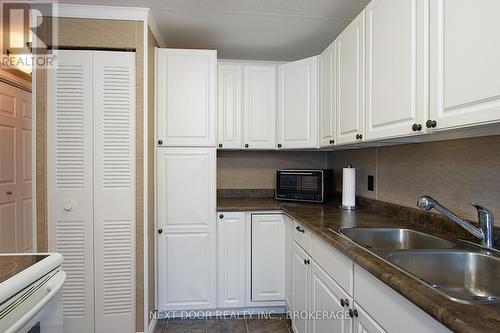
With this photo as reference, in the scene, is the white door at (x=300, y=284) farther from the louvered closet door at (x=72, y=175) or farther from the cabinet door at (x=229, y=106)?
the louvered closet door at (x=72, y=175)

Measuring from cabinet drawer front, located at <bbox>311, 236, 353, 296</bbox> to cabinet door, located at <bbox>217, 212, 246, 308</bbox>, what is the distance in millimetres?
835

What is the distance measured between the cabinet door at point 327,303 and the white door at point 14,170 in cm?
292

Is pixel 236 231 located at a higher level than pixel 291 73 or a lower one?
lower

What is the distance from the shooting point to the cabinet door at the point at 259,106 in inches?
99.1

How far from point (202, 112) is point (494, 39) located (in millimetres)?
1775

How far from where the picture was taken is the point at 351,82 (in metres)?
1.65

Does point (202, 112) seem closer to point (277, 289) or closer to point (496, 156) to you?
point (277, 289)

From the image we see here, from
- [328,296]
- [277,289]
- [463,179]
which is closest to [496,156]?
[463,179]

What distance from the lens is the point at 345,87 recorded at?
5.71ft

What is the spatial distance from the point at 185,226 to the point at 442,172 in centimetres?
178

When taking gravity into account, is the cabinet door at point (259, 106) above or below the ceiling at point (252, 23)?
below

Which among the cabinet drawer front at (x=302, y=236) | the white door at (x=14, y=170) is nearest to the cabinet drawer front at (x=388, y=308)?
the cabinet drawer front at (x=302, y=236)

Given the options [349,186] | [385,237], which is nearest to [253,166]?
[349,186]

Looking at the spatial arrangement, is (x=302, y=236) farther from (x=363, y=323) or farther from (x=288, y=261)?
(x=363, y=323)
